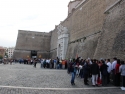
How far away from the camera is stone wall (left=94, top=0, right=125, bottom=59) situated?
43.9ft

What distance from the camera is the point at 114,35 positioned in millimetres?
15039

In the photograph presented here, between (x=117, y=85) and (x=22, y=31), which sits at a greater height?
(x=22, y=31)

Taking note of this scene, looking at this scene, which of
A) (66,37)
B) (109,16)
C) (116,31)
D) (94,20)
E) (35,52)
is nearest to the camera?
(116,31)

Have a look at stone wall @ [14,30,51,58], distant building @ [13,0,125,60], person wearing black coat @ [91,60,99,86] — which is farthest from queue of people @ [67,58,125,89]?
stone wall @ [14,30,51,58]

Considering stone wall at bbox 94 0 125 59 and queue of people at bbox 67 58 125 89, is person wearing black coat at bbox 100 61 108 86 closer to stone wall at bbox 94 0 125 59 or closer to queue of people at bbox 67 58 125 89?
queue of people at bbox 67 58 125 89

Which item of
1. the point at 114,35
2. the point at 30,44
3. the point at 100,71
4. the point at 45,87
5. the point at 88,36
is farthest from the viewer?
the point at 30,44

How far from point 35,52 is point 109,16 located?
1851 inches

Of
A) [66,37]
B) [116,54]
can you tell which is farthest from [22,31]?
[116,54]

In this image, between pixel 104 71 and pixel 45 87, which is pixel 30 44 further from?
pixel 45 87

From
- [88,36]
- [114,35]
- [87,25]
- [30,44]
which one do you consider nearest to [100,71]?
[114,35]

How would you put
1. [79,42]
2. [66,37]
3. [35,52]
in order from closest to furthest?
[79,42], [66,37], [35,52]

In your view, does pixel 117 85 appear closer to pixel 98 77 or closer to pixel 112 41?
pixel 98 77

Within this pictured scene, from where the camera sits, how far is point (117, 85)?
1091 centimetres

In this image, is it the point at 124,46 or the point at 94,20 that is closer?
the point at 124,46
